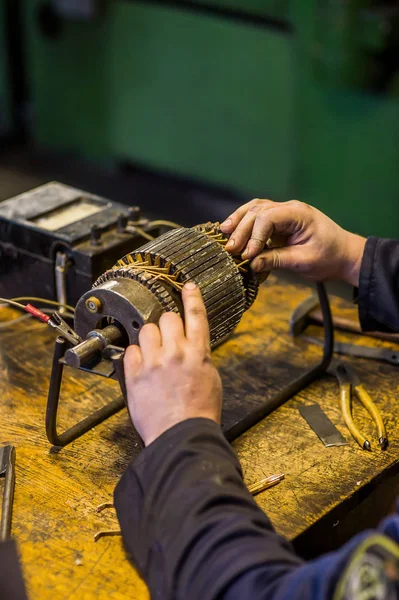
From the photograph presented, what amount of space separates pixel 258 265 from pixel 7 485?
Result: 522 millimetres

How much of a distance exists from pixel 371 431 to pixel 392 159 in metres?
1.53

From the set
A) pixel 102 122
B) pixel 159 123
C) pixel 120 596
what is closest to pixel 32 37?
pixel 102 122

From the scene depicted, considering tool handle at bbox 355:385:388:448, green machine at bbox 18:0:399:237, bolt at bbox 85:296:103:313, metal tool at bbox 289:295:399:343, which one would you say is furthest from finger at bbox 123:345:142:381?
green machine at bbox 18:0:399:237

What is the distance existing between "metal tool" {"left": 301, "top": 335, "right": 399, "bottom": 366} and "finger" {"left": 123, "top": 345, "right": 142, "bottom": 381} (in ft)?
1.89

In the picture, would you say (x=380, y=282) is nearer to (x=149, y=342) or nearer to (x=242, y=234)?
(x=242, y=234)

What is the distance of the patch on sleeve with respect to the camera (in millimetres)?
766

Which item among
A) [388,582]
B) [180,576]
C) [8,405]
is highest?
[388,582]

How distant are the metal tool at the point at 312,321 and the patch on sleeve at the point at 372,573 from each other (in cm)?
81

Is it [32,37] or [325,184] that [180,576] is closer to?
[325,184]

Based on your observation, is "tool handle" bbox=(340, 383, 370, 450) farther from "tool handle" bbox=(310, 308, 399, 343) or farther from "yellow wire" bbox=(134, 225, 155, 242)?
"yellow wire" bbox=(134, 225, 155, 242)

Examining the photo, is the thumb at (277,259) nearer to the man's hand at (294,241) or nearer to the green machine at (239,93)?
the man's hand at (294,241)

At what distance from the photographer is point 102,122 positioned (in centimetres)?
359

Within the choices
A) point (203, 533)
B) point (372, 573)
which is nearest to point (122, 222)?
point (203, 533)

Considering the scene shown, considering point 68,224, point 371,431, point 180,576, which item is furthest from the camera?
point 68,224
